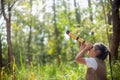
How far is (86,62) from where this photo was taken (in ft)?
13.8

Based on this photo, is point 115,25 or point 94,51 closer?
point 94,51

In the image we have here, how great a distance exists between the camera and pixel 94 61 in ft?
13.9

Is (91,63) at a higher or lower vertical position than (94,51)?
lower

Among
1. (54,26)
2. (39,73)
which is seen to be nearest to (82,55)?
(39,73)

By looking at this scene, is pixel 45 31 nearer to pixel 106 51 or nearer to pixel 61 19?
pixel 61 19

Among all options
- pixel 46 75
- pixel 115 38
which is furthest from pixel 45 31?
pixel 46 75

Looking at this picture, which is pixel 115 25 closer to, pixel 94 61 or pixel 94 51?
pixel 94 51

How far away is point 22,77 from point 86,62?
4.82ft

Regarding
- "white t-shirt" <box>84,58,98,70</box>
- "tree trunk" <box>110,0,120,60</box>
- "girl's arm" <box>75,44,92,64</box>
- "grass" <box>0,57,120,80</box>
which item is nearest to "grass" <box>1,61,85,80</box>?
"grass" <box>0,57,120,80</box>

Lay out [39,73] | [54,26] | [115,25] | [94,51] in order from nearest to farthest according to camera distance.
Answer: [94,51] < [39,73] < [115,25] < [54,26]

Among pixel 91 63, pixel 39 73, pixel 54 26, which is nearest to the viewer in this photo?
pixel 91 63

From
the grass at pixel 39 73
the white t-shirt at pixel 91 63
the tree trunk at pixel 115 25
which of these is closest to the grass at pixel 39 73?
the grass at pixel 39 73

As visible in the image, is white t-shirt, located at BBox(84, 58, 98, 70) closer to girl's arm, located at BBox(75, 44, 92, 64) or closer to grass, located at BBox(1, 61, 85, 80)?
girl's arm, located at BBox(75, 44, 92, 64)

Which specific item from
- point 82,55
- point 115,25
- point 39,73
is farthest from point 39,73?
point 115,25
